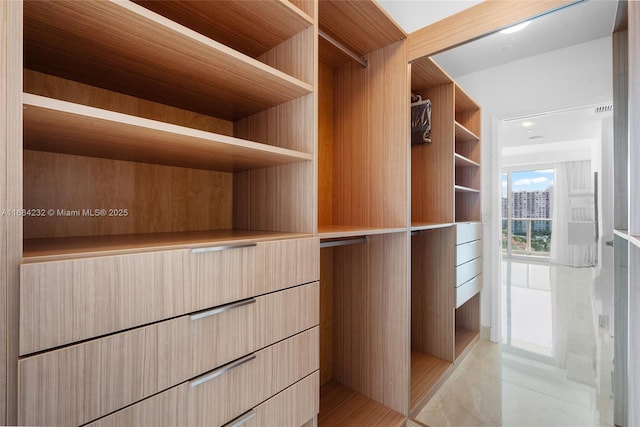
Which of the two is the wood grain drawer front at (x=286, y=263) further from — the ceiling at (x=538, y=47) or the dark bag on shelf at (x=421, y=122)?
the ceiling at (x=538, y=47)

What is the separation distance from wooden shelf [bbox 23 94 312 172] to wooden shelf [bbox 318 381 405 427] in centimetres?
136

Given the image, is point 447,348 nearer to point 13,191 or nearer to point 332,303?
point 332,303

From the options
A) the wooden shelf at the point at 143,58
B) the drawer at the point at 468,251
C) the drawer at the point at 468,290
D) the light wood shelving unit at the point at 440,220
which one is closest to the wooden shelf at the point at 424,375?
the light wood shelving unit at the point at 440,220

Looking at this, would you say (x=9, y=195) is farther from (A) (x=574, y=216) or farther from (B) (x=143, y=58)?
(A) (x=574, y=216)

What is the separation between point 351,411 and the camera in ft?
5.17

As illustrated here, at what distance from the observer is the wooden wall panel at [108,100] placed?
0.91 m

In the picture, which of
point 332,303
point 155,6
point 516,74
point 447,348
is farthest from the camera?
point 332,303

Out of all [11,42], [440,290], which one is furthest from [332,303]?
[11,42]

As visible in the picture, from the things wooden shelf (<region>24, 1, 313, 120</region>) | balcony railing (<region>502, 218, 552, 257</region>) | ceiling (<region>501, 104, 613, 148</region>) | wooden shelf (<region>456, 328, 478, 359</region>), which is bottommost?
wooden shelf (<region>456, 328, 478, 359</region>)

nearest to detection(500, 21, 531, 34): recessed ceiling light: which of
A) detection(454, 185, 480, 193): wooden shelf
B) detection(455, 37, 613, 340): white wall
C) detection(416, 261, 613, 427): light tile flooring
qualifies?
detection(455, 37, 613, 340): white wall

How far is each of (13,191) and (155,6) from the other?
0.77m

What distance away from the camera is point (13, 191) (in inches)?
21.6

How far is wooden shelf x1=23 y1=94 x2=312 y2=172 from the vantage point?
626 mm

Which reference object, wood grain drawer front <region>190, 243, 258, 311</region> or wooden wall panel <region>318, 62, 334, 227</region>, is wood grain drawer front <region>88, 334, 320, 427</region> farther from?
wooden wall panel <region>318, 62, 334, 227</region>
